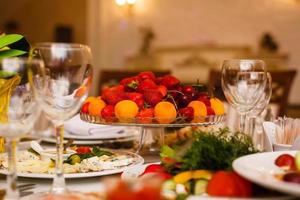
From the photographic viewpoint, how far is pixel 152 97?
1.24 metres

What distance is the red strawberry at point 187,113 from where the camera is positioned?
47.3 inches

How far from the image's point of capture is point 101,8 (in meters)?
6.98

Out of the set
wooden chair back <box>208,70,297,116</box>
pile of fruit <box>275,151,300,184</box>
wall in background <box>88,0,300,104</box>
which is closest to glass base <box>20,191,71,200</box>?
pile of fruit <box>275,151,300,184</box>

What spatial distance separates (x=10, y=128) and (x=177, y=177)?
0.90 feet

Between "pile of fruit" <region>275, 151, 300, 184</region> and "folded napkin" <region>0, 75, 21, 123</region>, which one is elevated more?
"folded napkin" <region>0, 75, 21, 123</region>

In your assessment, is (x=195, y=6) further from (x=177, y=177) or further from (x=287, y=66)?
(x=177, y=177)

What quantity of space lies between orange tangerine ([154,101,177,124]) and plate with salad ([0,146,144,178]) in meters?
0.11

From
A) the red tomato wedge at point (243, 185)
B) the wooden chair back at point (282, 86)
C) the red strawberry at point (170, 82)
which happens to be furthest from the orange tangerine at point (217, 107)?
the wooden chair back at point (282, 86)

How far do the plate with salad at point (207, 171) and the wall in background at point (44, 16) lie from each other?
6496 mm

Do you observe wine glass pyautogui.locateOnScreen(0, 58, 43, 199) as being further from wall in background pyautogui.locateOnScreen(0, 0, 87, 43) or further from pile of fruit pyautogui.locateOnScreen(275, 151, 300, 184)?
wall in background pyautogui.locateOnScreen(0, 0, 87, 43)

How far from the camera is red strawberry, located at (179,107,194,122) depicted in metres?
1.20

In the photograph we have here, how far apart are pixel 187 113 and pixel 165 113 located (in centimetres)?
6

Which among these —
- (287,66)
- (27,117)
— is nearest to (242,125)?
(27,117)

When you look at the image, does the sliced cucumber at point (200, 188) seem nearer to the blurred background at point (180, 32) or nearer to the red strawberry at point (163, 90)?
the red strawberry at point (163, 90)
